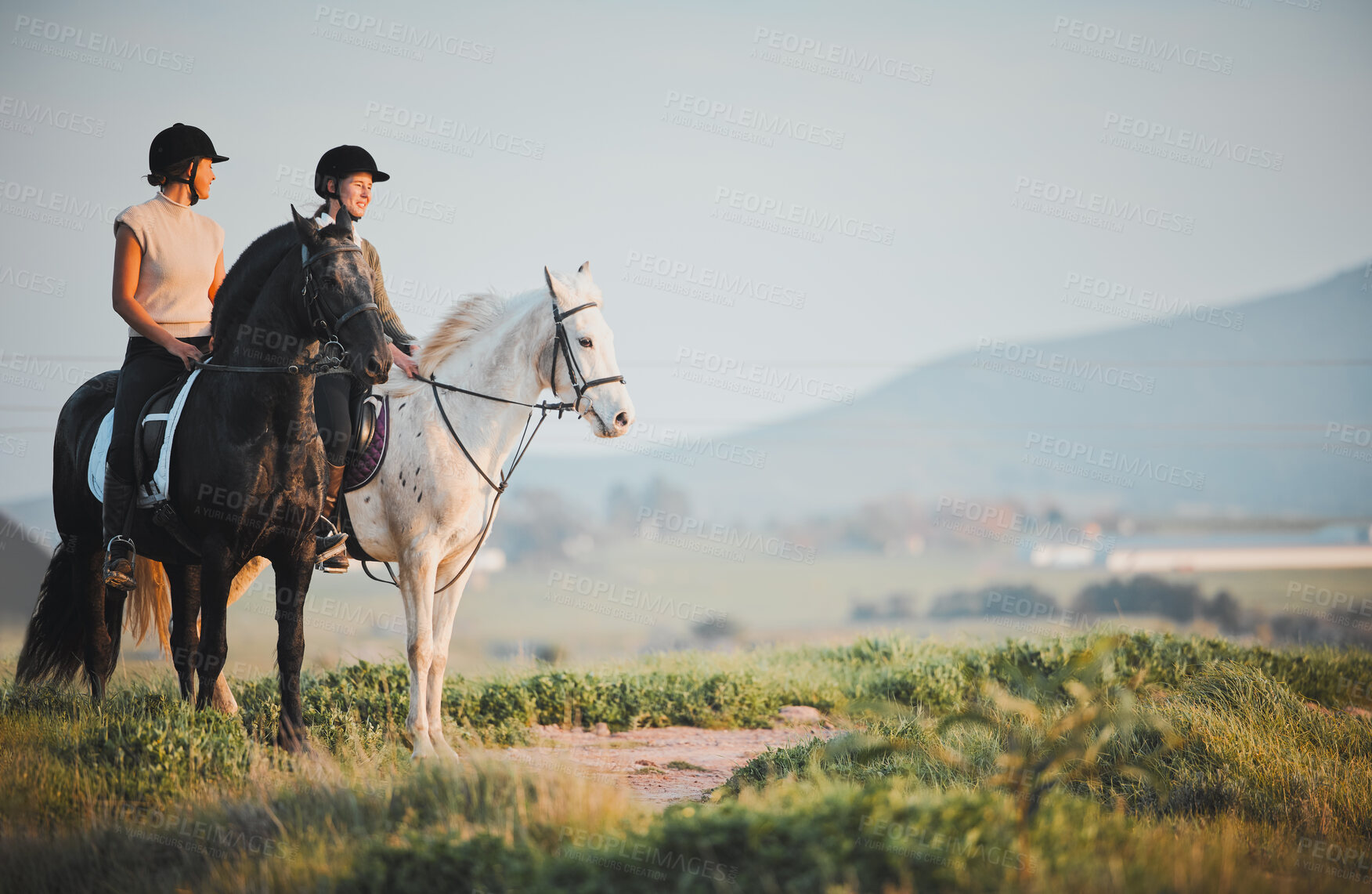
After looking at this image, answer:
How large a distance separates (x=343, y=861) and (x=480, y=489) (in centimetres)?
327

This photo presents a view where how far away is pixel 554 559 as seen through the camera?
197 m

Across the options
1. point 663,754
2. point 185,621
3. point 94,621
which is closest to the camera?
point 185,621

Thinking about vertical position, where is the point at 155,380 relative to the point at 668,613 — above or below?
above

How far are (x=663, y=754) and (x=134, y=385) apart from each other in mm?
4940

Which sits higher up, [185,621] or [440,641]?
[185,621]

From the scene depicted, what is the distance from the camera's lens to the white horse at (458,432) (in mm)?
6840

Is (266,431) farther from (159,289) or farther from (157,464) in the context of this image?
(159,289)

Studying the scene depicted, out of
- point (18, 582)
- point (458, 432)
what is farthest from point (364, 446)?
point (18, 582)

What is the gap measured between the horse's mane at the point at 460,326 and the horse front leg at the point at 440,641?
1552 mm

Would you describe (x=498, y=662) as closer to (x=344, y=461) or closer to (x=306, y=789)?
(x=344, y=461)

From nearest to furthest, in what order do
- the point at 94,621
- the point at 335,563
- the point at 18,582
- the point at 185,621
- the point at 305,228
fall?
1. the point at 305,228
2. the point at 185,621
3. the point at 335,563
4. the point at 94,621
5. the point at 18,582

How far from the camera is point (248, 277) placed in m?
6.00

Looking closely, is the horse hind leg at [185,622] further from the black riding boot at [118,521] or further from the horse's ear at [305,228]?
the horse's ear at [305,228]

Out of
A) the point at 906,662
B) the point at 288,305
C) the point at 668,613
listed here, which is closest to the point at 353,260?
the point at 288,305
